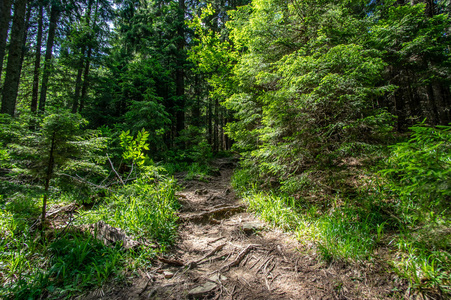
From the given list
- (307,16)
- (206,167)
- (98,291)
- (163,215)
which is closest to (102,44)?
(206,167)

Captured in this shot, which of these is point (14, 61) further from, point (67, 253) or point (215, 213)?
point (215, 213)

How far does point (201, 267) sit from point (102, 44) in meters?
16.6

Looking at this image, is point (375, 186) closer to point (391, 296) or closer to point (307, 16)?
point (391, 296)

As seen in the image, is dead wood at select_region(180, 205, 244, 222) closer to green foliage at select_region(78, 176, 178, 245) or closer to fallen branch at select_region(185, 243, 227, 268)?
green foliage at select_region(78, 176, 178, 245)

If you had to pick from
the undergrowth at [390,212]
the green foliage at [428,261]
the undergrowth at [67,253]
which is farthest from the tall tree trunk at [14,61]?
the green foliage at [428,261]

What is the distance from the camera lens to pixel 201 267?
2.45 m

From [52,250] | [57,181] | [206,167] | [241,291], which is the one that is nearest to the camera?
[241,291]

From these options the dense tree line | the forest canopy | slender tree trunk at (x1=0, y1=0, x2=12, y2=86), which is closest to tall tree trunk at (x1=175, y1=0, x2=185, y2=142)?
the dense tree line

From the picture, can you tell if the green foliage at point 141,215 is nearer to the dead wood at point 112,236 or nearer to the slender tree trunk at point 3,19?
the dead wood at point 112,236

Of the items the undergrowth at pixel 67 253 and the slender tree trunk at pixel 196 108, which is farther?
the slender tree trunk at pixel 196 108

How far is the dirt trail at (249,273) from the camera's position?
194 cm

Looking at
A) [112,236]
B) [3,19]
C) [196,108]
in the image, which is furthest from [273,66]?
[196,108]

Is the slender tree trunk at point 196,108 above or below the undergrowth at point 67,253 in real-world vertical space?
above

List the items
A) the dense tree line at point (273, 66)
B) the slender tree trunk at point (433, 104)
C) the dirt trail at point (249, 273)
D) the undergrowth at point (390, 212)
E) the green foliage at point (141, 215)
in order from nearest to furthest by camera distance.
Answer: the undergrowth at point (390, 212)
the dirt trail at point (249, 273)
the green foliage at point (141, 215)
the dense tree line at point (273, 66)
the slender tree trunk at point (433, 104)
